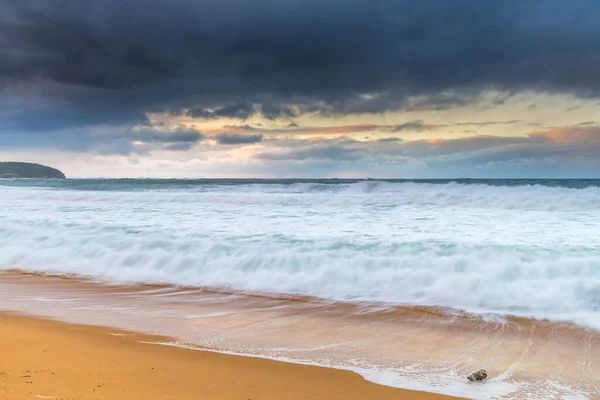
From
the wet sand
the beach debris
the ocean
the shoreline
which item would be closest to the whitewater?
the ocean

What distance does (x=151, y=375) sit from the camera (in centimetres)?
320

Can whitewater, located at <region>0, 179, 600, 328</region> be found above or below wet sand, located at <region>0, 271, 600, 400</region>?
above

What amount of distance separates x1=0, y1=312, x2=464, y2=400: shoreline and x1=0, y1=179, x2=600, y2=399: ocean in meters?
0.27

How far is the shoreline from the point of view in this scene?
285 cm

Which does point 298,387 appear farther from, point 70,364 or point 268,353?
point 70,364

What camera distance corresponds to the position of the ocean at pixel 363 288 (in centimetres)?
374

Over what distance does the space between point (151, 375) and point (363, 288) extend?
369 centimetres

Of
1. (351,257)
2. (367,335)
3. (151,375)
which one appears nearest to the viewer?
(151,375)

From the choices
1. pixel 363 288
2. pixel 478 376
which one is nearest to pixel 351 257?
pixel 363 288

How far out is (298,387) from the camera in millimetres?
3064

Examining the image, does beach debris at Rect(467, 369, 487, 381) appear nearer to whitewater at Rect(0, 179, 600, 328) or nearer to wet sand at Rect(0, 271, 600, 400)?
wet sand at Rect(0, 271, 600, 400)

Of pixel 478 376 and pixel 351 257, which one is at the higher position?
pixel 351 257

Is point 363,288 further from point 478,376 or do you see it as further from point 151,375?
point 151,375

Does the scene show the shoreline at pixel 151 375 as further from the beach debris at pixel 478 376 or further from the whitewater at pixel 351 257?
the whitewater at pixel 351 257
